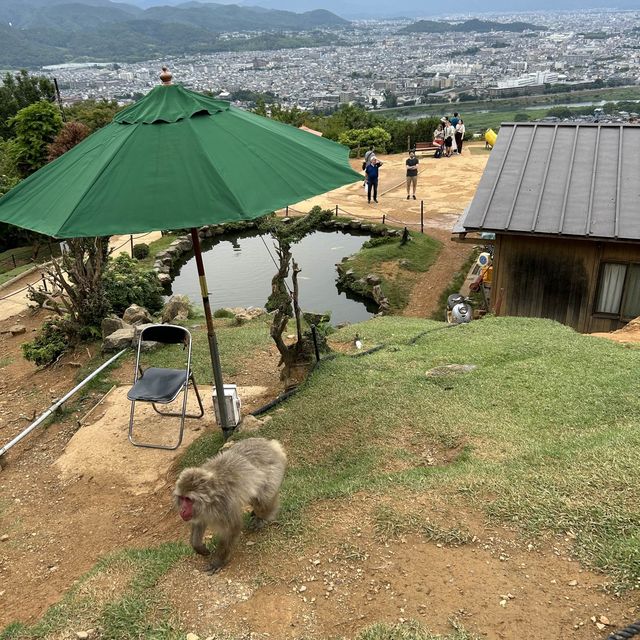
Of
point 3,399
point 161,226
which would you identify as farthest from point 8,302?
point 161,226

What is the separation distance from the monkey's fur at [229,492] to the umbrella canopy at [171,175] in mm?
1727

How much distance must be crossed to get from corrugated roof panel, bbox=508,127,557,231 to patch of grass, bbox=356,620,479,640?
8.25 m

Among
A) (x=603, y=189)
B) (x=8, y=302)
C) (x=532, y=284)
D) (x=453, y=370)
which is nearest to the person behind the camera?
(x=453, y=370)

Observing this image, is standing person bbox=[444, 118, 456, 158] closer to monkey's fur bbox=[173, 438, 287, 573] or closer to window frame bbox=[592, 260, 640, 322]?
window frame bbox=[592, 260, 640, 322]

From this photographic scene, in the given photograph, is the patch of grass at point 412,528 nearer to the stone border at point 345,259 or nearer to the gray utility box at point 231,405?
the gray utility box at point 231,405

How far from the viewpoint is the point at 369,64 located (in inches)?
6560

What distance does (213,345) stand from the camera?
5.40 meters

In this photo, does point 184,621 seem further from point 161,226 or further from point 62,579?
point 161,226

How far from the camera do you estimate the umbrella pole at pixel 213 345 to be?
16.7ft

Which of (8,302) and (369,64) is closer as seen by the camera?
(8,302)

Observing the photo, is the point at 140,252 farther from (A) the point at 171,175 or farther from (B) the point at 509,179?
(A) the point at 171,175

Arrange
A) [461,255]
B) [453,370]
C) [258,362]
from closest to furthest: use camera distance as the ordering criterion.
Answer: [453,370] < [258,362] < [461,255]

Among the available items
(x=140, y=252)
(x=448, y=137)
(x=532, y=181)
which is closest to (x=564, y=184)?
(x=532, y=181)

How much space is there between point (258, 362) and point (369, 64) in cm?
17778
